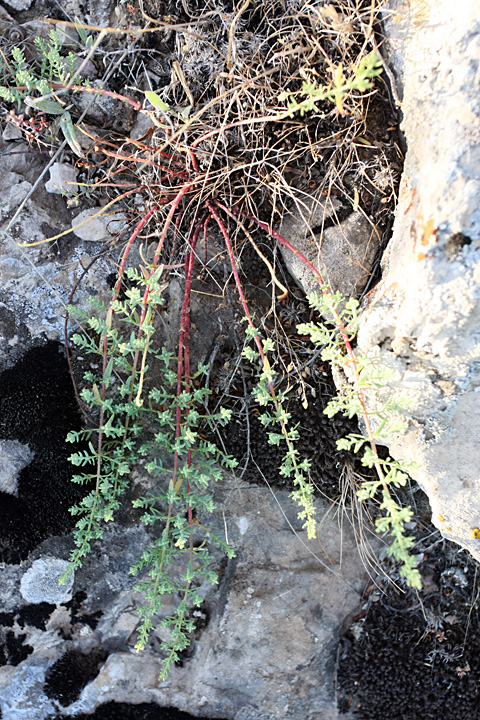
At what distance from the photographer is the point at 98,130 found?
307 cm

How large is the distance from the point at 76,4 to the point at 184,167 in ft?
4.42

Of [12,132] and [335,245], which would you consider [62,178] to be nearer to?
[12,132]

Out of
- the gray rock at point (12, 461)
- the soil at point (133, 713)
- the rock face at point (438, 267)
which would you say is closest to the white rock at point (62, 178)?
the gray rock at point (12, 461)

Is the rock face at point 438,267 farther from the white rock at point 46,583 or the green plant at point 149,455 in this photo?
the white rock at point 46,583

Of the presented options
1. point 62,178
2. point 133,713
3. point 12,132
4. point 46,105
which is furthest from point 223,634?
point 12,132

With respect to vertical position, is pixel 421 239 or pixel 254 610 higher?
pixel 421 239

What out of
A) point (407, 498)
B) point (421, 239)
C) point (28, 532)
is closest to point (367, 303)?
point (421, 239)

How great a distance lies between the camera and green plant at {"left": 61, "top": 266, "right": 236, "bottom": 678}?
249 cm

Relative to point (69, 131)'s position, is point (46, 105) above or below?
above

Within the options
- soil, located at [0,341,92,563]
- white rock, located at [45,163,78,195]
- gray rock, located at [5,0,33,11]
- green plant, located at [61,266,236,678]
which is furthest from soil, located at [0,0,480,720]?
gray rock, located at [5,0,33,11]

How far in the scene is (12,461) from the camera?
10.2ft

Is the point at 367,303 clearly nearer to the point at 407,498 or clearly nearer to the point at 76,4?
the point at 407,498

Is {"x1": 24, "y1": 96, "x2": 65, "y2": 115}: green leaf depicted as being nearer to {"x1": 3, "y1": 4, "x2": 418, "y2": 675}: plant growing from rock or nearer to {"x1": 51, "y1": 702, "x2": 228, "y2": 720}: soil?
{"x1": 3, "y1": 4, "x2": 418, "y2": 675}: plant growing from rock

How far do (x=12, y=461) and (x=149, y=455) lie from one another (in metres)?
0.87
